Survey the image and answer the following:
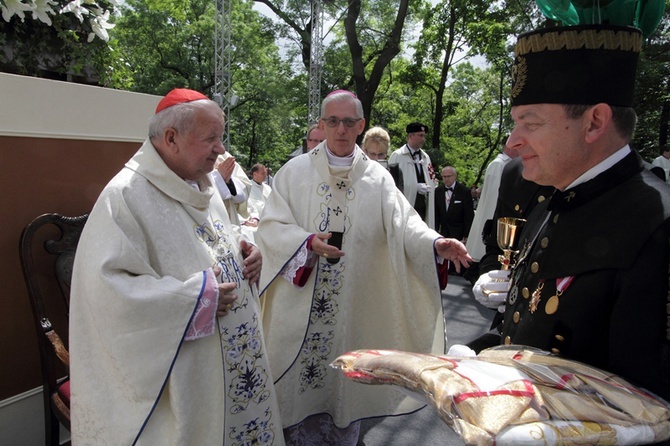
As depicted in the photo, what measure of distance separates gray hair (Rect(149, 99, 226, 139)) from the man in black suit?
6.93 meters

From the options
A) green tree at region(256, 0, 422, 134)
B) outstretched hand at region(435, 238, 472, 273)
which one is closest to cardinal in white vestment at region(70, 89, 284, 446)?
outstretched hand at region(435, 238, 472, 273)

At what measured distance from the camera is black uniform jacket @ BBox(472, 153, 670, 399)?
1055 mm

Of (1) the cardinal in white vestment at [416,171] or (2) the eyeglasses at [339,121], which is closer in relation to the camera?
(2) the eyeglasses at [339,121]

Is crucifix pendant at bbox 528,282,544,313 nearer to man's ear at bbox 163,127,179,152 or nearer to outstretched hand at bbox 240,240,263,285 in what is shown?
outstretched hand at bbox 240,240,263,285

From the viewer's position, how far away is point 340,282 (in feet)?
9.98

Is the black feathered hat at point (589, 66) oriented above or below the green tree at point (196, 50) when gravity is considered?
below

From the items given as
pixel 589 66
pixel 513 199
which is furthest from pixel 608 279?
pixel 513 199

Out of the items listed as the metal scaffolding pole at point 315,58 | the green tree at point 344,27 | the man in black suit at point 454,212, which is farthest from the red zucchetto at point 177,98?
the green tree at point 344,27

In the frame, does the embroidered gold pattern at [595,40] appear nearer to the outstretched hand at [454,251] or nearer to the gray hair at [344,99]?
the outstretched hand at [454,251]

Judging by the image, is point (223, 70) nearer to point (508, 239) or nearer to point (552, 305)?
point (508, 239)

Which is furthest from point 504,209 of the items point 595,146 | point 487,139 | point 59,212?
point 487,139

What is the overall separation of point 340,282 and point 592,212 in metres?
1.93

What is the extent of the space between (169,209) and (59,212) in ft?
4.02

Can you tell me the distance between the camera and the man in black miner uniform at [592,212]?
3.51 feet
